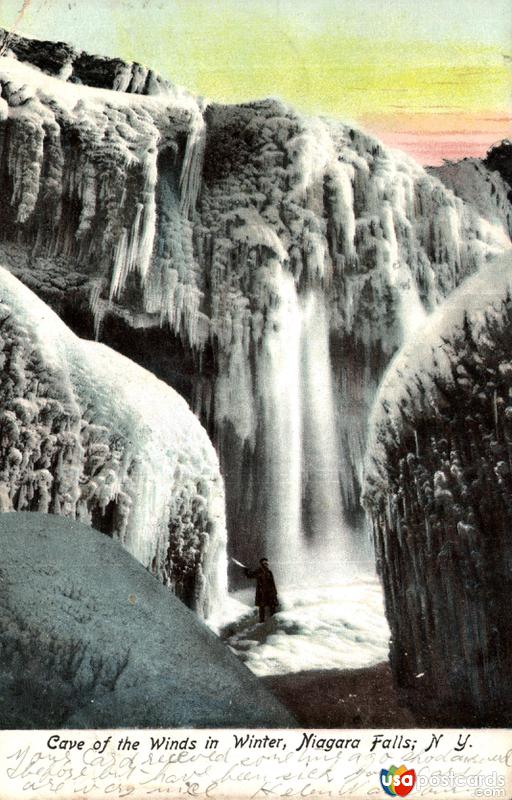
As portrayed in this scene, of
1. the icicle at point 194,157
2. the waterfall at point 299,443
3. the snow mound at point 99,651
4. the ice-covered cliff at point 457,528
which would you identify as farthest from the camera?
the icicle at point 194,157

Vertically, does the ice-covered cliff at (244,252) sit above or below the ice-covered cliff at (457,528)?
above

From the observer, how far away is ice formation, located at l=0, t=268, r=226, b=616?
536 cm

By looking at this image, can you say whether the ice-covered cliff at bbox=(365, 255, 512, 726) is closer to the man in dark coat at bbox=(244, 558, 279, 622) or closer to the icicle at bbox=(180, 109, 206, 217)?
the man in dark coat at bbox=(244, 558, 279, 622)

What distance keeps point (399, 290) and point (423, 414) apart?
3.37ft

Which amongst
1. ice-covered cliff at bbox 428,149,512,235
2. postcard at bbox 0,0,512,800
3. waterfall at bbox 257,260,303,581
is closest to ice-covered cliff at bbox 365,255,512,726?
postcard at bbox 0,0,512,800

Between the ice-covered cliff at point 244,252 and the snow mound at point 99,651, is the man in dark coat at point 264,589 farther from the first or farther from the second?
the snow mound at point 99,651

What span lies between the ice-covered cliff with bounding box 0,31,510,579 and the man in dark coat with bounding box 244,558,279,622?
25 centimetres

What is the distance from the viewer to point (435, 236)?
5.89 metres

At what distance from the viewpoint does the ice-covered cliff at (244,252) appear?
18.5 ft

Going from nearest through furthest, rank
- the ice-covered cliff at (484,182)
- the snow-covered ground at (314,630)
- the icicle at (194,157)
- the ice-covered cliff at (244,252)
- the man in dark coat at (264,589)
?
the snow-covered ground at (314,630), the man in dark coat at (264,589), the ice-covered cliff at (244,252), the ice-covered cliff at (484,182), the icicle at (194,157)

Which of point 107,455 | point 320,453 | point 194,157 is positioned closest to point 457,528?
point 320,453

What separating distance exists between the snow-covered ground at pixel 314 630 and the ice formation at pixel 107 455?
26 cm

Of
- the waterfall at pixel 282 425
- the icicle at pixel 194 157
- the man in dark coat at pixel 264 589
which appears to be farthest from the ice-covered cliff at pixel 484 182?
the man in dark coat at pixel 264 589

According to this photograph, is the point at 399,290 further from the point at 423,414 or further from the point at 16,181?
the point at 16,181
